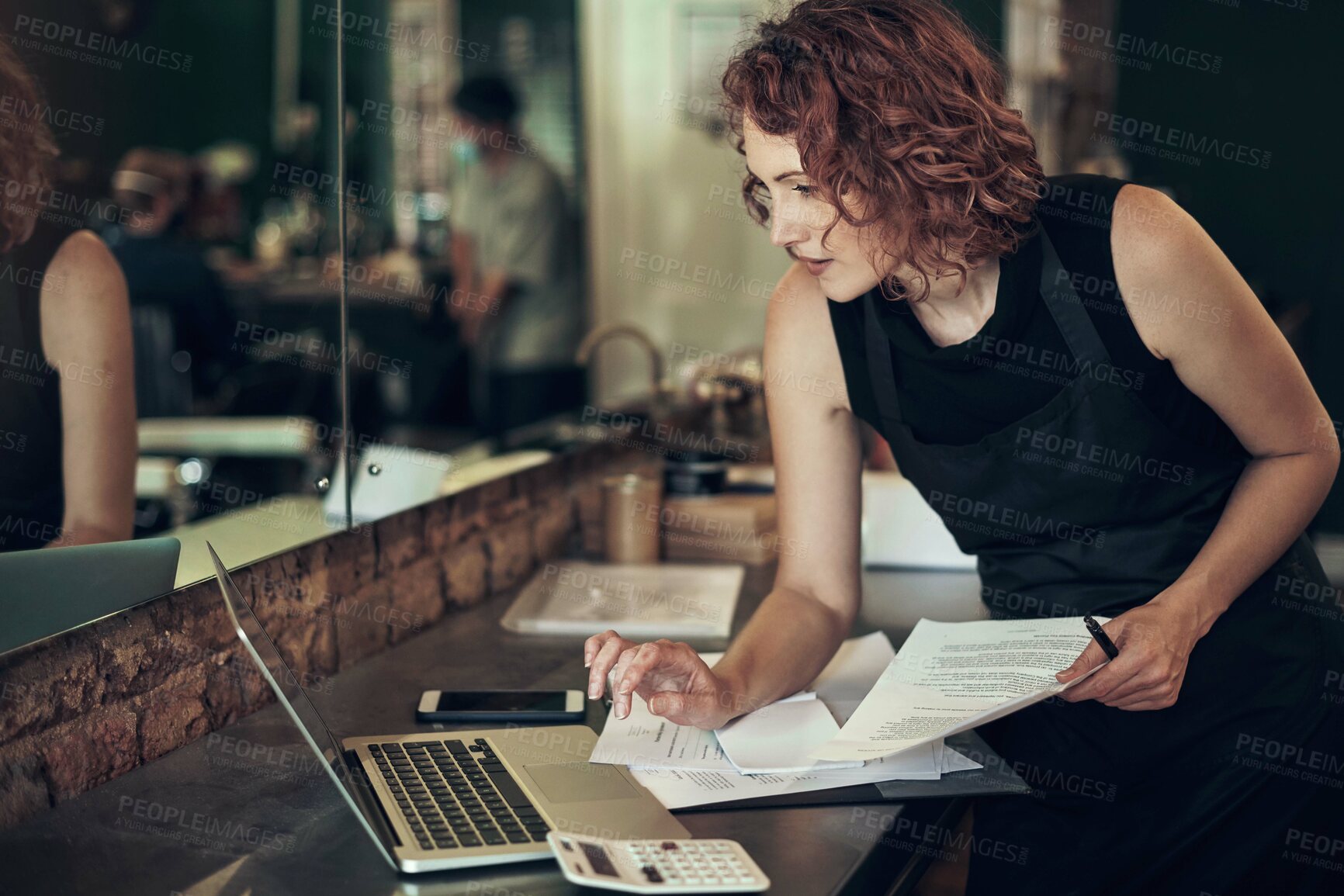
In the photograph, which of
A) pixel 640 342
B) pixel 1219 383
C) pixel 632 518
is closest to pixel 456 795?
pixel 1219 383

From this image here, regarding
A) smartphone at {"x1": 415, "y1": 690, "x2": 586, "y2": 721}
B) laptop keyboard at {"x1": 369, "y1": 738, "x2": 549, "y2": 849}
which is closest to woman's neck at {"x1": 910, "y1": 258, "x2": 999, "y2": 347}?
smartphone at {"x1": 415, "y1": 690, "x2": 586, "y2": 721}

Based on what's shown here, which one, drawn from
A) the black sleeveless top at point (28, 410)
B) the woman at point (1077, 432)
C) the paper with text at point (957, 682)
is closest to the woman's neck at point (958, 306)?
the woman at point (1077, 432)

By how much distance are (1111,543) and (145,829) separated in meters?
1.02

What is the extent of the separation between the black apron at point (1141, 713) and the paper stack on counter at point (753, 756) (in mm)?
142

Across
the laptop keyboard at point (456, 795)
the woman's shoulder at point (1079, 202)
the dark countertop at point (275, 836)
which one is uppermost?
the woman's shoulder at point (1079, 202)

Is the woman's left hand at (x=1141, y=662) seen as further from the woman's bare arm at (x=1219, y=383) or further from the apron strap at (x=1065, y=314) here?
the apron strap at (x=1065, y=314)

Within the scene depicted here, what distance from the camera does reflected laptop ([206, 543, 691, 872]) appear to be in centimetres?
97

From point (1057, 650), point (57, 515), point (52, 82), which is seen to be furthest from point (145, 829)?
point (1057, 650)

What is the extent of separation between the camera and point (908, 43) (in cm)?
131

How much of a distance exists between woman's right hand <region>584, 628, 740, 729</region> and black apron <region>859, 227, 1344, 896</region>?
294mm

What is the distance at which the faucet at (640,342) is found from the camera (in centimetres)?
239

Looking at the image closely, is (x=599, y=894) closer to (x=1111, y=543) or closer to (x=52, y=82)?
(x=1111, y=543)

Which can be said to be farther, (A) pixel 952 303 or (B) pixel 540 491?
(B) pixel 540 491

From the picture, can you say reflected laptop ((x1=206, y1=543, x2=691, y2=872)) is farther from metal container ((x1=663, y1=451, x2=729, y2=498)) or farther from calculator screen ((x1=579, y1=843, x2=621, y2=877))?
metal container ((x1=663, y1=451, x2=729, y2=498))
